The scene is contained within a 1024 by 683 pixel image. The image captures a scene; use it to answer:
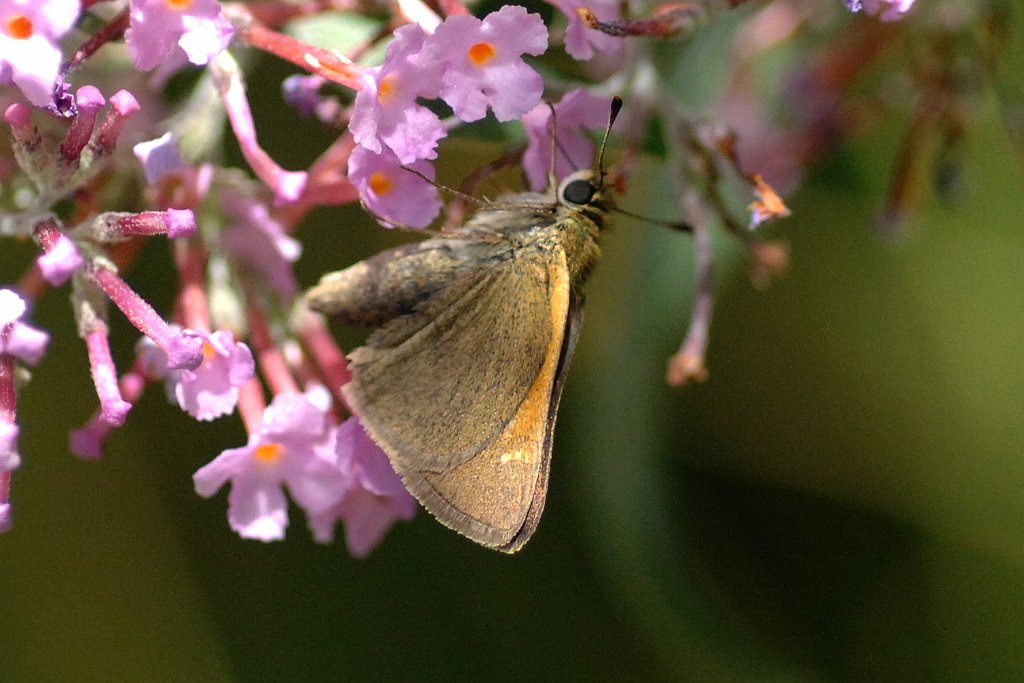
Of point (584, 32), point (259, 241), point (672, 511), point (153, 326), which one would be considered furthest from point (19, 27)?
point (672, 511)

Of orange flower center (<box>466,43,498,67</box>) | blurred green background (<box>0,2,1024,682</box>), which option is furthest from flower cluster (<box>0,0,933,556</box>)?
blurred green background (<box>0,2,1024,682</box>)

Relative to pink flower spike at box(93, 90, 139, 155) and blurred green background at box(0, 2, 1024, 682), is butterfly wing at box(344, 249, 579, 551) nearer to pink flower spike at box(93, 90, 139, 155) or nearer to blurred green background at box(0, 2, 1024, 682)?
pink flower spike at box(93, 90, 139, 155)

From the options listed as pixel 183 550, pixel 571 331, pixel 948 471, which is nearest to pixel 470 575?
pixel 183 550

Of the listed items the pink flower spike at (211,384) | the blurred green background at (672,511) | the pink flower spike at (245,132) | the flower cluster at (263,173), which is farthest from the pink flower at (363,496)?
the blurred green background at (672,511)

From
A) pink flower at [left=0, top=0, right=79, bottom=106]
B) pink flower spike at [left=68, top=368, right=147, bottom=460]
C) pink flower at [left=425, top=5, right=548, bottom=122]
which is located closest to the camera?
pink flower at [left=0, top=0, right=79, bottom=106]

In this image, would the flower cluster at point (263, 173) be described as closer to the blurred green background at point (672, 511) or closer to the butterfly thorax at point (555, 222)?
the butterfly thorax at point (555, 222)

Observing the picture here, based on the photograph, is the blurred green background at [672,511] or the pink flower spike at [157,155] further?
the blurred green background at [672,511]

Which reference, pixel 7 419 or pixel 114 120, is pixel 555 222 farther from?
pixel 7 419
